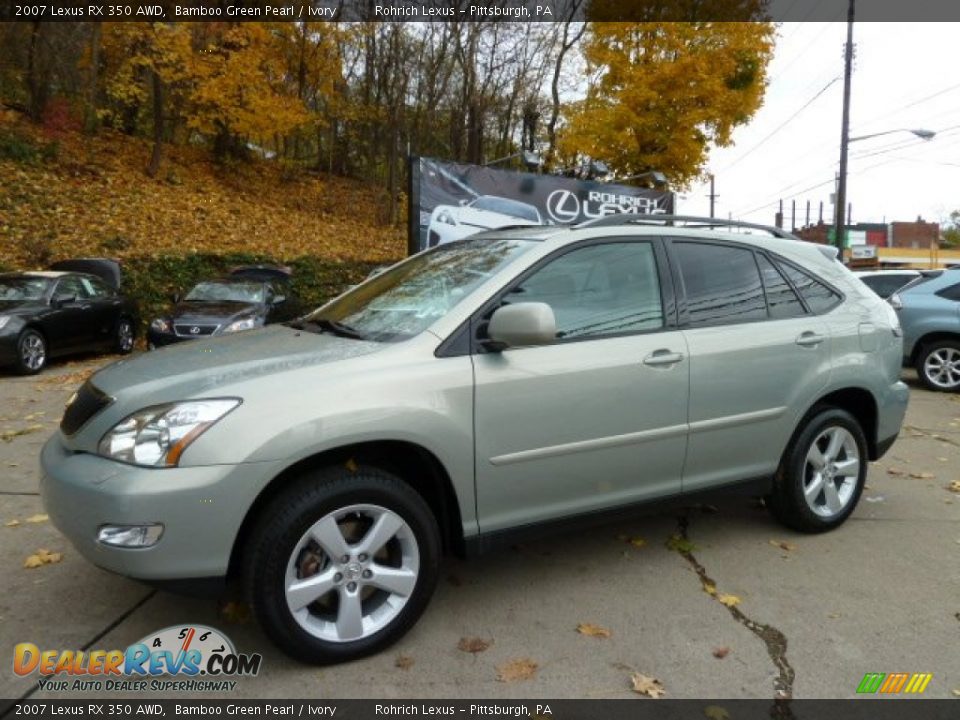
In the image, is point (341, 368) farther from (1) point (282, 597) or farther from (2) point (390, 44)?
(2) point (390, 44)

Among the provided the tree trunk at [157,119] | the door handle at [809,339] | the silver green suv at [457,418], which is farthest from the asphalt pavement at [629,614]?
the tree trunk at [157,119]

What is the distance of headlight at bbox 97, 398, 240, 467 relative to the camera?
2572mm

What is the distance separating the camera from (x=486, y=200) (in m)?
14.8

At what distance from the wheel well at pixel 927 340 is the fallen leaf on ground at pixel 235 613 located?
948cm

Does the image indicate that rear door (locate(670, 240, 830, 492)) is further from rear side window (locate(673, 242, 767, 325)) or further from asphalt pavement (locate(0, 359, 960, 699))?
asphalt pavement (locate(0, 359, 960, 699))

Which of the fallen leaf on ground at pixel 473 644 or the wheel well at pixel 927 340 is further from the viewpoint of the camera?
the wheel well at pixel 927 340

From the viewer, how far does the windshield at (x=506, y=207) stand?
14651mm

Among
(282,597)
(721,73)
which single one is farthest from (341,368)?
(721,73)

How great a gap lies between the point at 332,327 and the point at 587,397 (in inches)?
49.6

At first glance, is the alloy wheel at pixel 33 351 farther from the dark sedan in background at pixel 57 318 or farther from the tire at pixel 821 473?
the tire at pixel 821 473

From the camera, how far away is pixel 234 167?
24734 millimetres

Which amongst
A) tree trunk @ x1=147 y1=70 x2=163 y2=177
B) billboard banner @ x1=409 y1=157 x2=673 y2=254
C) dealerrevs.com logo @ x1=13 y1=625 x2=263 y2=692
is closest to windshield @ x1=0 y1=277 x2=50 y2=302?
billboard banner @ x1=409 y1=157 x2=673 y2=254

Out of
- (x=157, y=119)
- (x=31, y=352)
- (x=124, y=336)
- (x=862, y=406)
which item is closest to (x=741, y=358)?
(x=862, y=406)

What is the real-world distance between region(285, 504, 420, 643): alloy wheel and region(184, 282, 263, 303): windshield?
949cm
